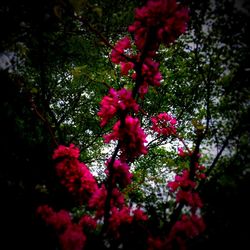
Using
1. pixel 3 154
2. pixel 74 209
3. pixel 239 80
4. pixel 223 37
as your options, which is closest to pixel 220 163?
pixel 239 80

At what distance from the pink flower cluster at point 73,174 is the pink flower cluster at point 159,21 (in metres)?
2.15

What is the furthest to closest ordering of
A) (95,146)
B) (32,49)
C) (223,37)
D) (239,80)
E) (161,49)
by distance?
(95,146) → (161,49) → (32,49) → (223,37) → (239,80)

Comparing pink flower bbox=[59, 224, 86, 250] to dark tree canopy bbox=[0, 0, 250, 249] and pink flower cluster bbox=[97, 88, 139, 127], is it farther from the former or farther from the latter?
pink flower cluster bbox=[97, 88, 139, 127]

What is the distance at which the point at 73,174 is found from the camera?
4.12 metres

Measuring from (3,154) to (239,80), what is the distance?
4997 millimetres

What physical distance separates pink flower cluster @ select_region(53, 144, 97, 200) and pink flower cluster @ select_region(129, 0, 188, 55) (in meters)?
2.15

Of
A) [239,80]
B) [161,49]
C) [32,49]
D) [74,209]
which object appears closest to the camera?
[74,209]

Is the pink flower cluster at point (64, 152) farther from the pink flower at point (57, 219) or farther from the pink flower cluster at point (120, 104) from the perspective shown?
the pink flower cluster at point (120, 104)

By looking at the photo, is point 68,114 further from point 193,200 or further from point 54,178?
point 193,200

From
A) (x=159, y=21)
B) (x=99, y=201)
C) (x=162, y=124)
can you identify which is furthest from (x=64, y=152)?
(x=162, y=124)

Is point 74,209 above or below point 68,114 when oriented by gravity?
below

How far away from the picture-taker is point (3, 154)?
3863 mm

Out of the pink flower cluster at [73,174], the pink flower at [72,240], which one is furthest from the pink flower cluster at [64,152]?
the pink flower at [72,240]

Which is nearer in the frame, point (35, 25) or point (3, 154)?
point (3, 154)
